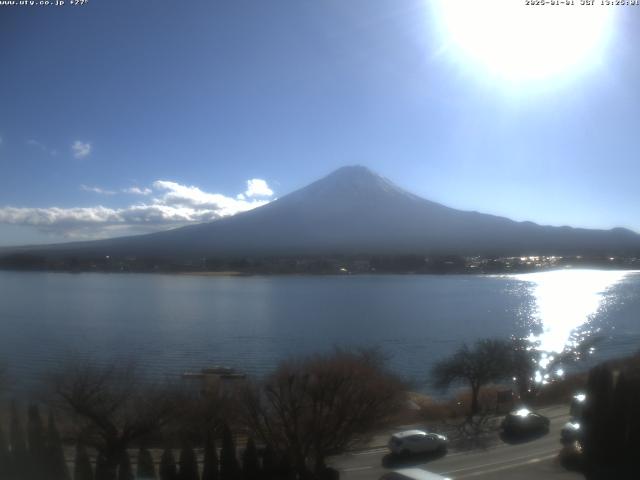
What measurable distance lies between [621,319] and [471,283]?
11.1 meters

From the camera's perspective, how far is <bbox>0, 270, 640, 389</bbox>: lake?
785cm

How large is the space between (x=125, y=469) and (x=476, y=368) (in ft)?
13.7

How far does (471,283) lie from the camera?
22422 mm

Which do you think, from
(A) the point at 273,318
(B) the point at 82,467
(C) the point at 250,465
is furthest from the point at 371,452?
(A) the point at 273,318

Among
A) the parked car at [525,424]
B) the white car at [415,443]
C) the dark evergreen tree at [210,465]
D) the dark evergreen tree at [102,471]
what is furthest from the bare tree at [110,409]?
the parked car at [525,424]

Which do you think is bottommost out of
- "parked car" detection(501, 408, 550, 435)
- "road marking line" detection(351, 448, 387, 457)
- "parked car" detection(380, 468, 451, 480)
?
"road marking line" detection(351, 448, 387, 457)

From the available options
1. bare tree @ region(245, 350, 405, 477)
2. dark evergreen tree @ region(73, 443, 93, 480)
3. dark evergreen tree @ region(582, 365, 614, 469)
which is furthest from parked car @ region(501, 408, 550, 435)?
dark evergreen tree @ region(73, 443, 93, 480)

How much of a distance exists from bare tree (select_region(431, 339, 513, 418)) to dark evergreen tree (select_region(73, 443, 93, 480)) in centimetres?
390

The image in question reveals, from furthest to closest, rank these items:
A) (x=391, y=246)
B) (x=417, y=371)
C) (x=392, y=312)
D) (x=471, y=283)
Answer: (x=391, y=246)
(x=471, y=283)
(x=392, y=312)
(x=417, y=371)

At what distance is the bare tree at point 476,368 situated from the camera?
6438 mm

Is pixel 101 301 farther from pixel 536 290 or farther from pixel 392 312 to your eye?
pixel 536 290

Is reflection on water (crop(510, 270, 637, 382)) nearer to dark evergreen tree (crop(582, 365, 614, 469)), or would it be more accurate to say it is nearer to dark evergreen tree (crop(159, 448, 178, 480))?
dark evergreen tree (crop(582, 365, 614, 469))

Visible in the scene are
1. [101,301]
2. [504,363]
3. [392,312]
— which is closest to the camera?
[504,363]

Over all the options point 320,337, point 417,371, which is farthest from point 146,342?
point 417,371
